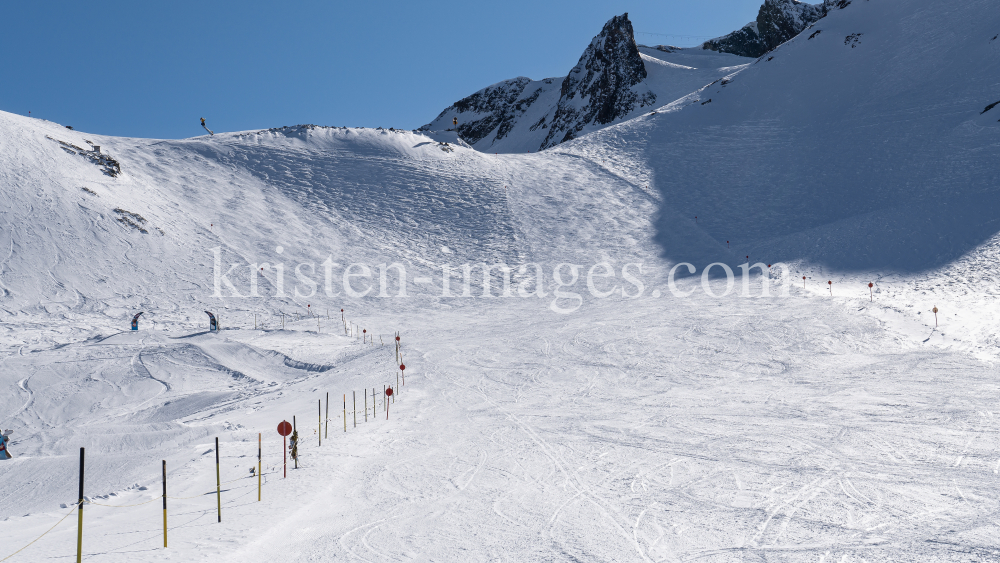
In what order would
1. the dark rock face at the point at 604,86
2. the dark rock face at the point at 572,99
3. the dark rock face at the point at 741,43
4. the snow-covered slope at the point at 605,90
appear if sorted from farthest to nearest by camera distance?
the dark rock face at the point at 741,43 → the dark rock face at the point at 572,99 → the dark rock face at the point at 604,86 → the snow-covered slope at the point at 605,90

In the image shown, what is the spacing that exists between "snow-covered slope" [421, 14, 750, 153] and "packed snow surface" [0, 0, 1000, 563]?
2468cm

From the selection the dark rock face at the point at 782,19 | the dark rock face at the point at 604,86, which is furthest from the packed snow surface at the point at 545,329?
the dark rock face at the point at 782,19

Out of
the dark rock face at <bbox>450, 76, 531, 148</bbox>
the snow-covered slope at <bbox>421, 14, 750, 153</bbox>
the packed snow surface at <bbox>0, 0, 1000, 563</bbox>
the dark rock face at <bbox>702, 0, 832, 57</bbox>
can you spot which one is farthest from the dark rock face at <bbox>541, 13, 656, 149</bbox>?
the dark rock face at <bbox>702, 0, 832, 57</bbox>

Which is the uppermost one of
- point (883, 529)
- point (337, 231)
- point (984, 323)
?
point (337, 231)

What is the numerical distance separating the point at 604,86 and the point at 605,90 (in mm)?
1377

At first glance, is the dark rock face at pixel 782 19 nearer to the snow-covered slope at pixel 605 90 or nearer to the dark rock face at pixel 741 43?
the dark rock face at pixel 741 43

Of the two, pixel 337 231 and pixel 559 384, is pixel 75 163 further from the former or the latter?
pixel 559 384

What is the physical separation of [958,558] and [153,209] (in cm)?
4675

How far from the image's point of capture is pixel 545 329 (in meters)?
27.9

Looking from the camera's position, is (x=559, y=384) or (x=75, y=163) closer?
(x=559, y=384)

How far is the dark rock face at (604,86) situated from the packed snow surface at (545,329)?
25506mm

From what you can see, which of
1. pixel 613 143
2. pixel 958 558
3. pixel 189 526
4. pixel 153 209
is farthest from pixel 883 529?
pixel 613 143

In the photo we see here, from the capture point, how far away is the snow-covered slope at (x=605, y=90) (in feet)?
297

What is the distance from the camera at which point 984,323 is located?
21859 mm
